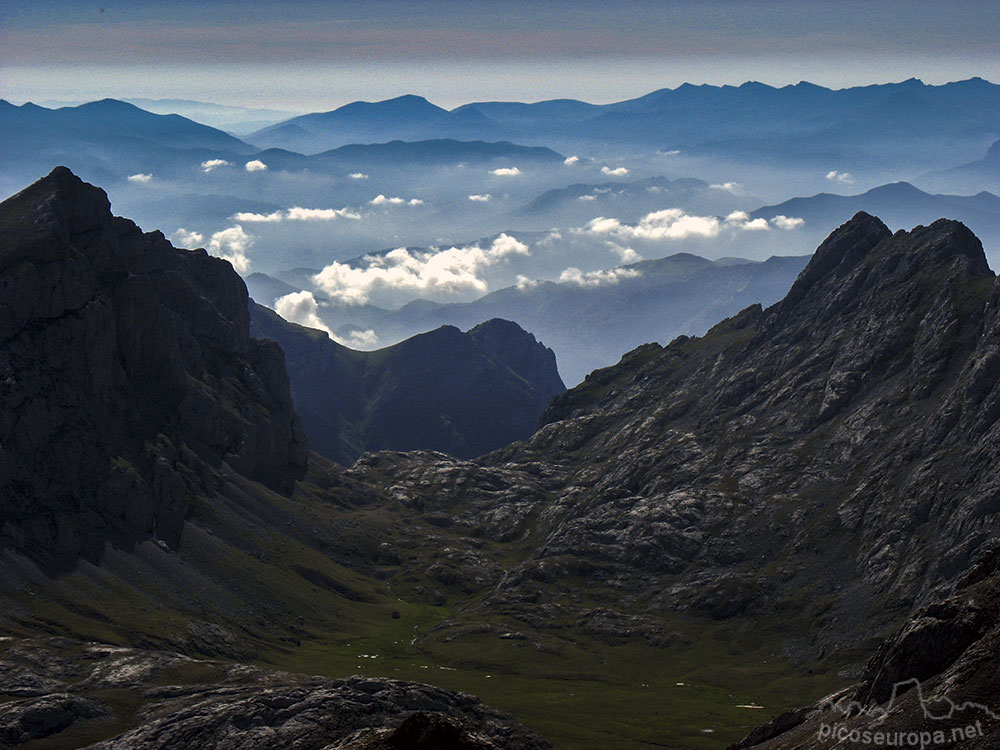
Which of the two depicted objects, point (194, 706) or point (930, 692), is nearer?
point (930, 692)

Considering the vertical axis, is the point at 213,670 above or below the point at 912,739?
below

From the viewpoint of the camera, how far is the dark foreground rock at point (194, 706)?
137m

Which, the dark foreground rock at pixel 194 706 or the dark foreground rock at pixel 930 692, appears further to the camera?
the dark foreground rock at pixel 194 706

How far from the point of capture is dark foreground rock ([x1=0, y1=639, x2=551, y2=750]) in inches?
5394

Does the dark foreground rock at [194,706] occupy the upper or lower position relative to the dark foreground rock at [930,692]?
lower

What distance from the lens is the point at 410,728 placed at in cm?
6281

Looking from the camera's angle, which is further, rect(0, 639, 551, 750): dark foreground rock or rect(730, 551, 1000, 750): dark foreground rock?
rect(0, 639, 551, 750): dark foreground rock

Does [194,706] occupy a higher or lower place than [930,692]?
lower

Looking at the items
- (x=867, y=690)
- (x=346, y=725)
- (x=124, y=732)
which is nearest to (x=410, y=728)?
(x=867, y=690)

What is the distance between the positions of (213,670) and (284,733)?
50.3 metres

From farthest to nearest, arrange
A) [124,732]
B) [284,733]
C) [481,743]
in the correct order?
[124,732]
[284,733]
[481,743]

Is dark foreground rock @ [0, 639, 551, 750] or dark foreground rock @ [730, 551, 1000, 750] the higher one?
dark foreground rock @ [730, 551, 1000, 750]

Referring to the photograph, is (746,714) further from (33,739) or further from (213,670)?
(33,739)

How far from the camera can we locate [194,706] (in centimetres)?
14725
